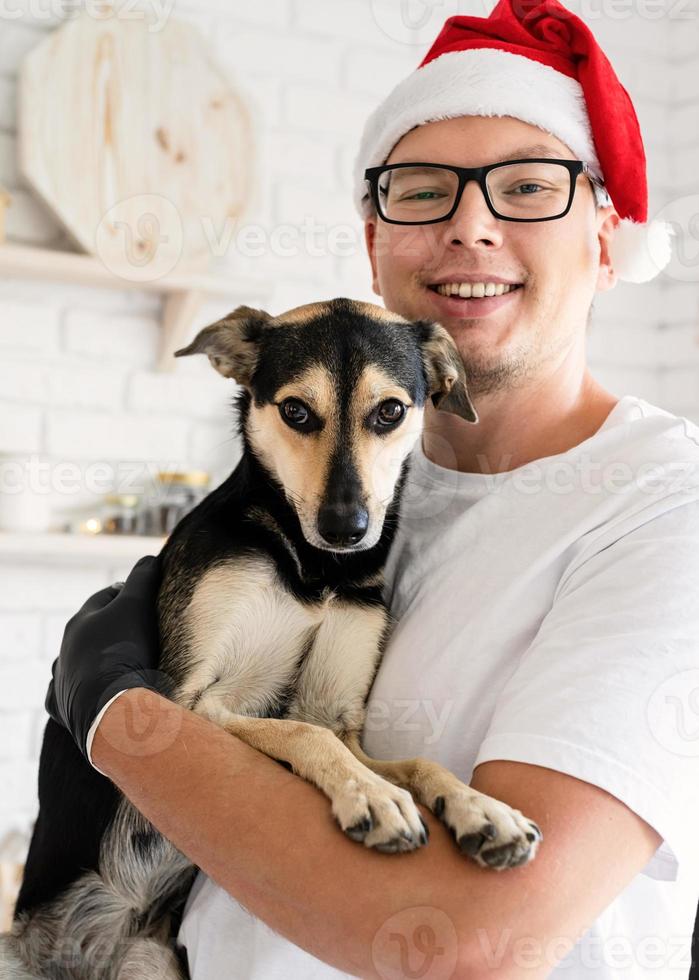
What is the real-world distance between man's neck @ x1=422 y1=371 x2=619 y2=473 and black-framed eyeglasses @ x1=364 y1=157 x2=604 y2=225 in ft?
0.69

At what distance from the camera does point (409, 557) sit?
46.8 inches

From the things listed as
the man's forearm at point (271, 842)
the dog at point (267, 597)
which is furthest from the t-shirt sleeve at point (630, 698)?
the dog at point (267, 597)

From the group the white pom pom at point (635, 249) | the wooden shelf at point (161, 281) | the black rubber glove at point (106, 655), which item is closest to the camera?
the black rubber glove at point (106, 655)

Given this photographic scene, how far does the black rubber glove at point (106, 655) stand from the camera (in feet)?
3.18

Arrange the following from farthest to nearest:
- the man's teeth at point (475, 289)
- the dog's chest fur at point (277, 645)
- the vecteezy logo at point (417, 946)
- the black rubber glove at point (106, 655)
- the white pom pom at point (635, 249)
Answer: the white pom pom at point (635, 249), the man's teeth at point (475, 289), the dog's chest fur at point (277, 645), the black rubber glove at point (106, 655), the vecteezy logo at point (417, 946)

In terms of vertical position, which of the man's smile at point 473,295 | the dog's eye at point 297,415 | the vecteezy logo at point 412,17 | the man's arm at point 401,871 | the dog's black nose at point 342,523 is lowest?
the man's arm at point 401,871

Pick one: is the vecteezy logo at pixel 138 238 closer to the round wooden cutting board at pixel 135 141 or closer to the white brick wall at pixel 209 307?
the round wooden cutting board at pixel 135 141

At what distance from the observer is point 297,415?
1.14 metres

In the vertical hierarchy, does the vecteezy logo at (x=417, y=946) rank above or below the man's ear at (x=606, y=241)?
below

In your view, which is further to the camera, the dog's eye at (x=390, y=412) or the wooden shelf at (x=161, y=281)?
the wooden shelf at (x=161, y=281)

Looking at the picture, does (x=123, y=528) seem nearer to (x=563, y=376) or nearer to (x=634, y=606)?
(x=563, y=376)

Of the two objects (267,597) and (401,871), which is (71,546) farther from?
(401,871)

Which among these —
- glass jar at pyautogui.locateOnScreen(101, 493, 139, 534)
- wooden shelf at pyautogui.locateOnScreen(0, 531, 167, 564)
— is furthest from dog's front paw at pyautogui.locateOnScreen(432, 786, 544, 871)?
glass jar at pyautogui.locateOnScreen(101, 493, 139, 534)

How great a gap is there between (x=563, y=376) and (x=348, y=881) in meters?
0.72
